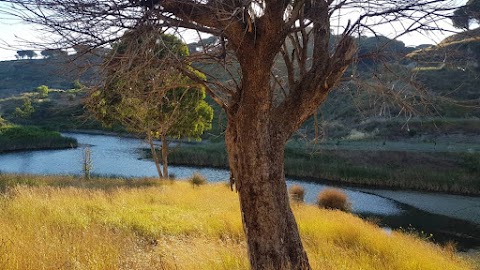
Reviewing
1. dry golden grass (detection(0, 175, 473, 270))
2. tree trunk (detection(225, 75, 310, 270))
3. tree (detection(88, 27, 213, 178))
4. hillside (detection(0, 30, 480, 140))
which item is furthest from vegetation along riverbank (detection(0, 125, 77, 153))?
tree trunk (detection(225, 75, 310, 270))

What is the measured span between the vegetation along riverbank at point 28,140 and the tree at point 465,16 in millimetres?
43345

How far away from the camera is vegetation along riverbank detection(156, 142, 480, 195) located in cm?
2503

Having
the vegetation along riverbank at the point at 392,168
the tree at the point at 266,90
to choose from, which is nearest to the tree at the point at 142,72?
the tree at the point at 266,90

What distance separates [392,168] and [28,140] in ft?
120

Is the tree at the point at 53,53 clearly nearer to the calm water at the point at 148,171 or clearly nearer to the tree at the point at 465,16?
the tree at the point at 465,16

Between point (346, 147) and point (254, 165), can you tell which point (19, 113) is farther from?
point (254, 165)

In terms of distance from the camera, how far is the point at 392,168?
93.4 feet

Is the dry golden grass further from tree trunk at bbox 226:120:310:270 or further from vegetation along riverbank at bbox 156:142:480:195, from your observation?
vegetation along riverbank at bbox 156:142:480:195

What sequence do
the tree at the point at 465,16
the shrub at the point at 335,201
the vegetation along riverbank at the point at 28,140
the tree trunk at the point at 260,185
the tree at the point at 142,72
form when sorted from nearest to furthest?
the tree at the point at 142,72 < the tree at the point at 465,16 < the tree trunk at the point at 260,185 < the shrub at the point at 335,201 < the vegetation along riverbank at the point at 28,140

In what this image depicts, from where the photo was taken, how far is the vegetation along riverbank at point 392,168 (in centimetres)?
2503

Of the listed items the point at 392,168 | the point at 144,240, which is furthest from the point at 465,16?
the point at 392,168

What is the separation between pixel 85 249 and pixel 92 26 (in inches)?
93.9

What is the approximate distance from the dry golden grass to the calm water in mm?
9576

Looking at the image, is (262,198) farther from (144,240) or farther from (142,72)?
(144,240)
